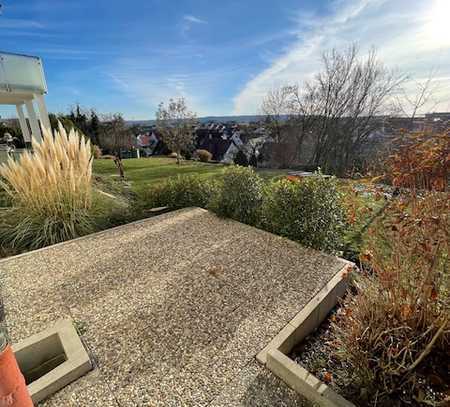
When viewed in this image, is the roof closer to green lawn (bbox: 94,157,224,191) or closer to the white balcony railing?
the white balcony railing

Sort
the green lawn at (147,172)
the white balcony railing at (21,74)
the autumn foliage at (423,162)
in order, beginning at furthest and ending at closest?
the green lawn at (147,172)
the white balcony railing at (21,74)
the autumn foliage at (423,162)

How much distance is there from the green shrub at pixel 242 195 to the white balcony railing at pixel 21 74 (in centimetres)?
667

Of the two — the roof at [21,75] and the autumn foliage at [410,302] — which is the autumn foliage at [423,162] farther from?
the roof at [21,75]

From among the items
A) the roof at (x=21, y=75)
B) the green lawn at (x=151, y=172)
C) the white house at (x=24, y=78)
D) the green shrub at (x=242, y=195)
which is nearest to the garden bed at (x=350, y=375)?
the green shrub at (x=242, y=195)

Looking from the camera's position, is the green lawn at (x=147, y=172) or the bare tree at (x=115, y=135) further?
the bare tree at (x=115, y=135)

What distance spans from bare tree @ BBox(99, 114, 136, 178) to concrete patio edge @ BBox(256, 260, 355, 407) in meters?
15.6

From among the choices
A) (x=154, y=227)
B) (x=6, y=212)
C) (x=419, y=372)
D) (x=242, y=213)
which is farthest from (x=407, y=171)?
(x=6, y=212)

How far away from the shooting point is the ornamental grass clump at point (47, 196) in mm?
3721

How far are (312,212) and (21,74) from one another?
28.3 ft

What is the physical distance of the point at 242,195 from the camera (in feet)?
14.5

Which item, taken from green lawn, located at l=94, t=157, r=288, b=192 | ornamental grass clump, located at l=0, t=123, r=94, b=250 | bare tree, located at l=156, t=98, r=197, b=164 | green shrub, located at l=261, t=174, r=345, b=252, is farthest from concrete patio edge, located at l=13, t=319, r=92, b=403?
bare tree, located at l=156, t=98, r=197, b=164

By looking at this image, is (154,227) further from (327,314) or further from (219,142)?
(219,142)

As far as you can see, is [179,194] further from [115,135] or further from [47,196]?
[115,135]

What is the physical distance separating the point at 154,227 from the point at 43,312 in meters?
2.12
